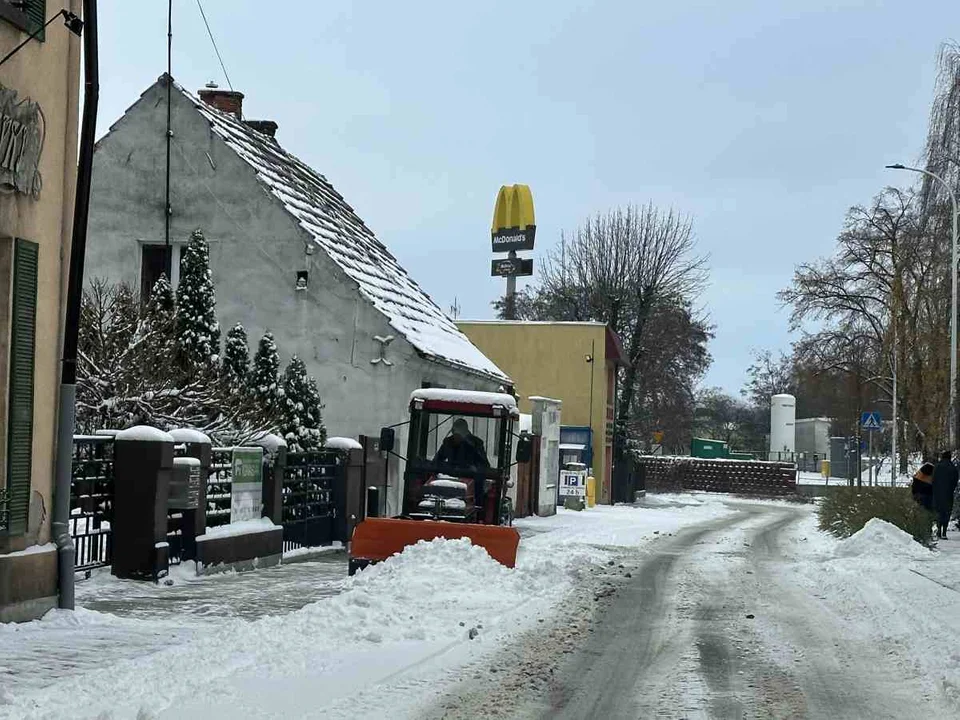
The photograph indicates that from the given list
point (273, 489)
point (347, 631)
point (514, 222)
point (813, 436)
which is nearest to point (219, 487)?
point (273, 489)

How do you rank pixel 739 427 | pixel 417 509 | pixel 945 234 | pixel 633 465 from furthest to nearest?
pixel 739 427 → pixel 633 465 → pixel 945 234 → pixel 417 509

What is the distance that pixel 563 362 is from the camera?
165ft

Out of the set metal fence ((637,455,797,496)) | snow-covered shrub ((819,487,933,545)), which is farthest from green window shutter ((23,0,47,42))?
metal fence ((637,455,797,496))

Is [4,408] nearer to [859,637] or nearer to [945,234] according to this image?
[859,637]

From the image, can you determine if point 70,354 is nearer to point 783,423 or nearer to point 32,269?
point 32,269

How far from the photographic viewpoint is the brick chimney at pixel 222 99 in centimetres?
3331

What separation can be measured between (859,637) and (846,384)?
5560 cm

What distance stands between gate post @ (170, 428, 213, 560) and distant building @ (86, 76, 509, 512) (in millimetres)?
10918

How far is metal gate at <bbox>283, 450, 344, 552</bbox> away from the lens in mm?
19219

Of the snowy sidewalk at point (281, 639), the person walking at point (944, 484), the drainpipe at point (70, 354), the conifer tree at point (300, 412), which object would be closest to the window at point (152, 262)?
the conifer tree at point (300, 412)

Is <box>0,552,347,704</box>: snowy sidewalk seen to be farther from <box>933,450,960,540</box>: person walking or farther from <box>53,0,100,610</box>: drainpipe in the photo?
<box>933,450,960,540</box>: person walking

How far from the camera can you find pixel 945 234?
3288 centimetres

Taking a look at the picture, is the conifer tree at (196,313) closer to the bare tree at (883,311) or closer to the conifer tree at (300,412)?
the conifer tree at (300,412)

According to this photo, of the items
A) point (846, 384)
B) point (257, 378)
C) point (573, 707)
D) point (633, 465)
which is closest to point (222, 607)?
point (573, 707)
